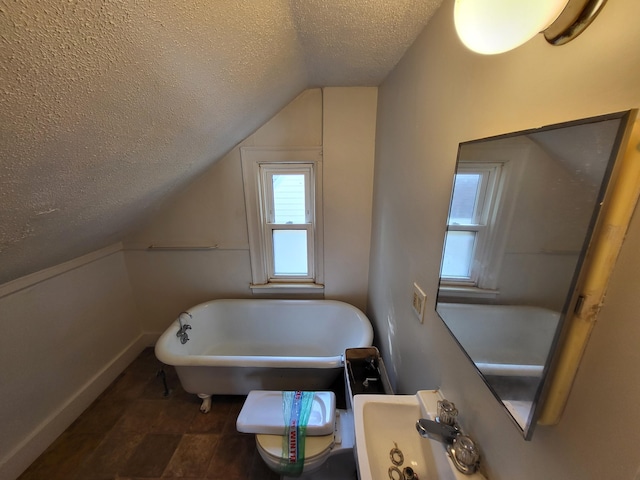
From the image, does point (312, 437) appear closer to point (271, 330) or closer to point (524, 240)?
point (271, 330)

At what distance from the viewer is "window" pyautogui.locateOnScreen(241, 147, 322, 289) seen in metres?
1.98

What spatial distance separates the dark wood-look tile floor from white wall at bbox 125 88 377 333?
0.74m

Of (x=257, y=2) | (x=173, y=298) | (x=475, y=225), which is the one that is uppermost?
(x=257, y=2)

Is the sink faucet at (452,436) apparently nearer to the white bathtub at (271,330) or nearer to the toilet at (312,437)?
the toilet at (312,437)

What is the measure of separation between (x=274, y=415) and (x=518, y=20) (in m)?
1.60

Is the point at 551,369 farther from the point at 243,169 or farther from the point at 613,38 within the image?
the point at 243,169

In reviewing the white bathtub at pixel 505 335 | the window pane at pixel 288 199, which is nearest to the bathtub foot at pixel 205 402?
the window pane at pixel 288 199

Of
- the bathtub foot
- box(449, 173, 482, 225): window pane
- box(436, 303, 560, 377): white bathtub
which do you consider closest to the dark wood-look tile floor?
the bathtub foot

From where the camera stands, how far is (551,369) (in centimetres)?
41

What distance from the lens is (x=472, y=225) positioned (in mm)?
681

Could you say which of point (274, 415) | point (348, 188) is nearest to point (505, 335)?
point (274, 415)

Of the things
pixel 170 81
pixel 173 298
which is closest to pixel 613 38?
pixel 170 81

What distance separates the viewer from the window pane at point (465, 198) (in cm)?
67

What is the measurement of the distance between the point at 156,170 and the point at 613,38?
4.49ft
